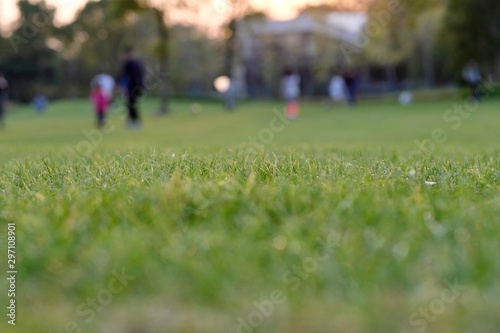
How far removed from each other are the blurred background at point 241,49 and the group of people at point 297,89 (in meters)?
3.79

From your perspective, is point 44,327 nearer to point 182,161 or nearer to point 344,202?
point 344,202

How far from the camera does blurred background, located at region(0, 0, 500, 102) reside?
51281mm

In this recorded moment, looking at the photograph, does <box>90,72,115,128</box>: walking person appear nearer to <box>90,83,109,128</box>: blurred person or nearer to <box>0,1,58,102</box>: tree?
<box>90,83,109,128</box>: blurred person

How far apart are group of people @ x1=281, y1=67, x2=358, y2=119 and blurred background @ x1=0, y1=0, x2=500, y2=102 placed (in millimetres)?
3794

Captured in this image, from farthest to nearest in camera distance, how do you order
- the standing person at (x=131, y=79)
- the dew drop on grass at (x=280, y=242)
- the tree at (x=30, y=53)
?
the tree at (x=30, y=53) → the standing person at (x=131, y=79) → the dew drop on grass at (x=280, y=242)

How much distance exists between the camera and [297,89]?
1356 inches

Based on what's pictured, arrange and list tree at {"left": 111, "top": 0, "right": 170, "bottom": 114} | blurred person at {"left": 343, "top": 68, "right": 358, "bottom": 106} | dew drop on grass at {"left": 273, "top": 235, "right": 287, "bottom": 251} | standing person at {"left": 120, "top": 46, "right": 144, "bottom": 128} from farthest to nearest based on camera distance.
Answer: blurred person at {"left": 343, "top": 68, "right": 358, "bottom": 106}
tree at {"left": 111, "top": 0, "right": 170, "bottom": 114}
standing person at {"left": 120, "top": 46, "right": 144, "bottom": 128}
dew drop on grass at {"left": 273, "top": 235, "right": 287, "bottom": 251}

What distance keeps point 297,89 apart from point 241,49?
43.6 m

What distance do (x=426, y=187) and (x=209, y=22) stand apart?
51548mm

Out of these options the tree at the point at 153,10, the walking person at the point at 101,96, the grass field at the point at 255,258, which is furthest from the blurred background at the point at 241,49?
the grass field at the point at 255,258

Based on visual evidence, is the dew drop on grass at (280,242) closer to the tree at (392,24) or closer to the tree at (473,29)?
the tree at (392,24)

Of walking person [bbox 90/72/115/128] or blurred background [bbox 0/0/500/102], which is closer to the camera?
walking person [bbox 90/72/115/128]

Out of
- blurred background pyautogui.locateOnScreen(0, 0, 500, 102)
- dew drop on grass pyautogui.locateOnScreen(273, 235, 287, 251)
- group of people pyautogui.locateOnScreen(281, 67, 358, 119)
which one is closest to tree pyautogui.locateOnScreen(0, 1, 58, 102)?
blurred background pyautogui.locateOnScreen(0, 0, 500, 102)

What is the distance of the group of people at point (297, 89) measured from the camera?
1275 inches
